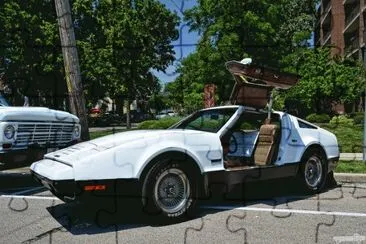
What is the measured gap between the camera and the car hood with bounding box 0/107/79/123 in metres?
8.84

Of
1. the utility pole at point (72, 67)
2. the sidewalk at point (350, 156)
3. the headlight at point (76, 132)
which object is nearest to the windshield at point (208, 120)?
the headlight at point (76, 132)

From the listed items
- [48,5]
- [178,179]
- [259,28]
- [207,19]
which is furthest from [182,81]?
[178,179]

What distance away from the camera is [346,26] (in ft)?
165

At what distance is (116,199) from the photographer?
255 inches

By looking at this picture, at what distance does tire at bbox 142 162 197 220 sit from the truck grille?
358 cm

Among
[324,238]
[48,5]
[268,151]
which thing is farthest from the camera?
[48,5]

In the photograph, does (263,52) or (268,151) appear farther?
(263,52)

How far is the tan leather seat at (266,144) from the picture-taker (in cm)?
791

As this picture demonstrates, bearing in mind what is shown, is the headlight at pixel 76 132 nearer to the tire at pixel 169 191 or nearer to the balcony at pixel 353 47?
the tire at pixel 169 191

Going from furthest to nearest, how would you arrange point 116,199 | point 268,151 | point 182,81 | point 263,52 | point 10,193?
1. point 182,81
2. point 263,52
3. point 10,193
4. point 268,151
5. point 116,199

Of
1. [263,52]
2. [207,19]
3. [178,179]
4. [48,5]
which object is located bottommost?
[178,179]

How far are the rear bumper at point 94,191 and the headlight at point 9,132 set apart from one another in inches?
106

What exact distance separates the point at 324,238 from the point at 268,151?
2.20 meters

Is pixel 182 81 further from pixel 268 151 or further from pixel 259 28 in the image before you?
pixel 268 151
